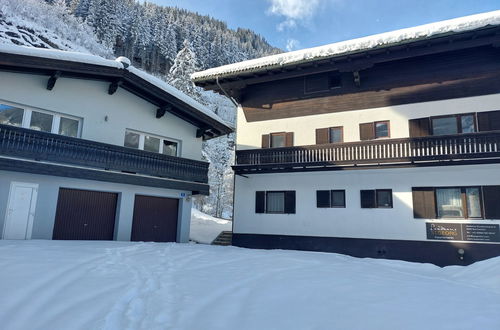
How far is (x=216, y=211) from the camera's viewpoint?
2055 inches

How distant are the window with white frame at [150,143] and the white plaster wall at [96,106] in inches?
11.7

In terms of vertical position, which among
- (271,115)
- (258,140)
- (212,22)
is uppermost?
(212,22)

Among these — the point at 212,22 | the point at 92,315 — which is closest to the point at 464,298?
the point at 92,315

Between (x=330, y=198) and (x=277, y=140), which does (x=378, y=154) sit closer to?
(x=330, y=198)

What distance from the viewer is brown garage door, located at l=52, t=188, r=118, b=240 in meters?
13.8

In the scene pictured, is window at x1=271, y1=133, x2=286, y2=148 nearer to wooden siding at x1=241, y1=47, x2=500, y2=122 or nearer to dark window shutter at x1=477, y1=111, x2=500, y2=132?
wooden siding at x1=241, y1=47, x2=500, y2=122

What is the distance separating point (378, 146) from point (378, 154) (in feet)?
1.19

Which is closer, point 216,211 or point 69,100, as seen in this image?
point 69,100

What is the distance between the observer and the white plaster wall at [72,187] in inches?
500

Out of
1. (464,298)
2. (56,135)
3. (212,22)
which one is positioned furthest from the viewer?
(212,22)

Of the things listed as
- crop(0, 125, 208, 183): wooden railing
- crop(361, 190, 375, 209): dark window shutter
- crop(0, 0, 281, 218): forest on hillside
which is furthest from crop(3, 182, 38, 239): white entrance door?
crop(0, 0, 281, 218): forest on hillside

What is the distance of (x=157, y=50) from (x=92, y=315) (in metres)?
70.9

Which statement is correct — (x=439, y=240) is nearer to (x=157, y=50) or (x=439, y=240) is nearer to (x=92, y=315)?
(x=92, y=315)

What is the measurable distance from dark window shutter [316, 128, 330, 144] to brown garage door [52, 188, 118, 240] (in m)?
10.0
